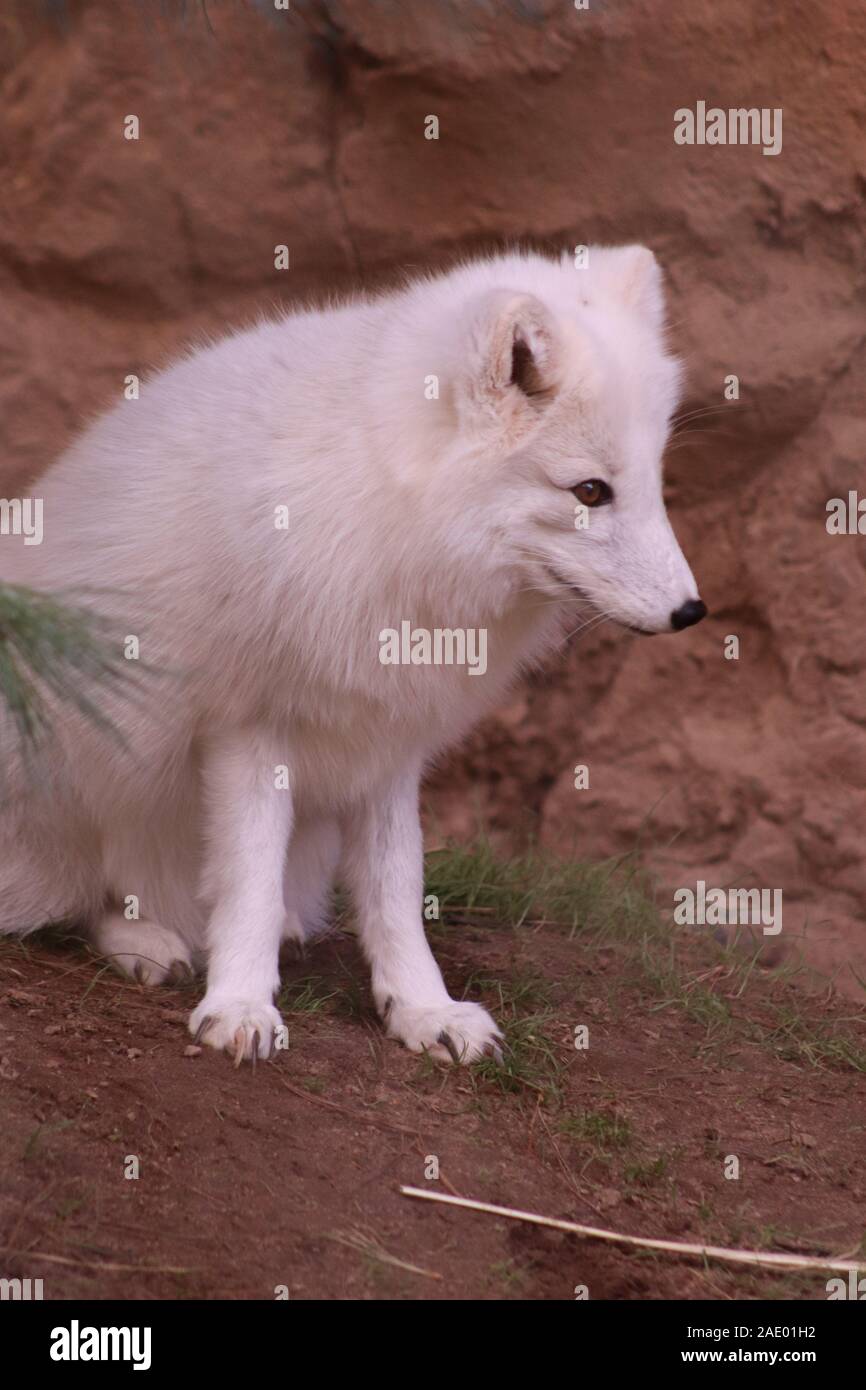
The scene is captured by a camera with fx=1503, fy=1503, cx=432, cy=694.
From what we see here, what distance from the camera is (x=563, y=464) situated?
322 centimetres

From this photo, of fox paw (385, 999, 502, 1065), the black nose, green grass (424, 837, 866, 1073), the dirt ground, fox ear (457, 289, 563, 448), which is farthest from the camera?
green grass (424, 837, 866, 1073)

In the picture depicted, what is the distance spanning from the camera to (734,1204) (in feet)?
10.6

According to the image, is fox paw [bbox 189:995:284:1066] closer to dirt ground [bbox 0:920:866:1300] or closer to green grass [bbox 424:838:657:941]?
dirt ground [bbox 0:920:866:1300]

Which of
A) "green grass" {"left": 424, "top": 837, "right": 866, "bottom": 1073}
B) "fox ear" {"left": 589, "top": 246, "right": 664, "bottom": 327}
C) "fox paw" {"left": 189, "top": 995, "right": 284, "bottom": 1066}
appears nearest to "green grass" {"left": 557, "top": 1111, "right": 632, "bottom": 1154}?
"green grass" {"left": 424, "top": 837, "right": 866, "bottom": 1073}

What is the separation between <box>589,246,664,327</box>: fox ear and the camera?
361 cm

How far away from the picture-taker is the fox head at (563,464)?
3.18 metres

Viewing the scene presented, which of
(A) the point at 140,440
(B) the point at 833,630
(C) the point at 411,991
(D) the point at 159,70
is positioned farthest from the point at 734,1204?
(D) the point at 159,70

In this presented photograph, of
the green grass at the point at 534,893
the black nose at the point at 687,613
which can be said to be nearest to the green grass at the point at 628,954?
the green grass at the point at 534,893

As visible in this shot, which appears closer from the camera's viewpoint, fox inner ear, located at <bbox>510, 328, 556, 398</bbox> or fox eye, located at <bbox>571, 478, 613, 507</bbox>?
fox inner ear, located at <bbox>510, 328, 556, 398</bbox>

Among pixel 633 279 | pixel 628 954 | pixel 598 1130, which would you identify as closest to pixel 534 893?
pixel 628 954

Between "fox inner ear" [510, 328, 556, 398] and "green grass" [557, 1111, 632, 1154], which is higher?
"fox inner ear" [510, 328, 556, 398]

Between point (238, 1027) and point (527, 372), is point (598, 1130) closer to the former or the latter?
point (238, 1027)

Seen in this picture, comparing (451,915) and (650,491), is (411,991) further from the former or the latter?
(650,491)

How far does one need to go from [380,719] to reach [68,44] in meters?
2.73
